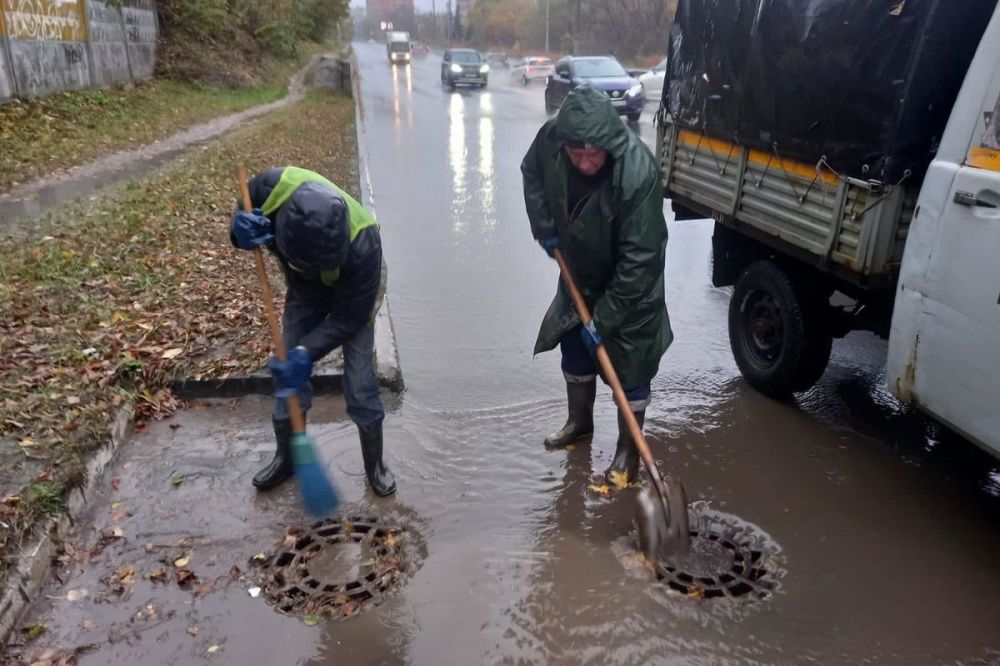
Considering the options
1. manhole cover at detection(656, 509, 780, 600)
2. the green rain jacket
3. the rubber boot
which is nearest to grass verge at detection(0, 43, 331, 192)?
the rubber boot

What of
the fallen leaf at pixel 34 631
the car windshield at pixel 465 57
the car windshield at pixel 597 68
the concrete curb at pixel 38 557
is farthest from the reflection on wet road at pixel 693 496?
the car windshield at pixel 465 57

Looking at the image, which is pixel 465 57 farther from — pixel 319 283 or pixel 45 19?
pixel 319 283

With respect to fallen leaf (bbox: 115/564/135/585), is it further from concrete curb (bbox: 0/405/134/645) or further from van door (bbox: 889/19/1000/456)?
van door (bbox: 889/19/1000/456)

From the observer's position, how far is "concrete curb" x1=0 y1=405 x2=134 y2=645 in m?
2.82

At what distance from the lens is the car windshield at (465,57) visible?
3297 cm

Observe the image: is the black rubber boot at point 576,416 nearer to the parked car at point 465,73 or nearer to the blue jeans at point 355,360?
the blue jeans at point 355,360

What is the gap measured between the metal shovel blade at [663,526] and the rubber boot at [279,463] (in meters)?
1.67

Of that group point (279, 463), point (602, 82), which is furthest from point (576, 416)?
point (602, 82)

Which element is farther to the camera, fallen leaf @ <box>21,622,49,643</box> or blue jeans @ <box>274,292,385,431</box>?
blue jeans @ <box>274,292,385,431</box>

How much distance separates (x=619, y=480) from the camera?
12.6 feet

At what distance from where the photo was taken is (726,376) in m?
5.08

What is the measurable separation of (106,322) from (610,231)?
341 cm

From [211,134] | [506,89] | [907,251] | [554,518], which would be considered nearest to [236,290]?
[554,518]

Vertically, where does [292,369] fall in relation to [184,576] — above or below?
above
